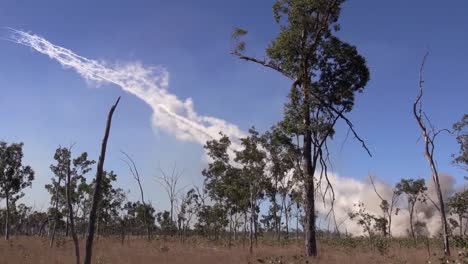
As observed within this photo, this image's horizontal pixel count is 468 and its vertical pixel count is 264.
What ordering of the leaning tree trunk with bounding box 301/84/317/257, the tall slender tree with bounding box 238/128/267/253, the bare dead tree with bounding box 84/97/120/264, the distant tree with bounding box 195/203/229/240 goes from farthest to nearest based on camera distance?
the distant tree with bounding box 195/203/229/240, the tall slender tree with bounding box 238/128/267/253, the leaning tree trunk with bounding box 301/84/317/257, the bare dead tree with bounding box 84/97/120/264

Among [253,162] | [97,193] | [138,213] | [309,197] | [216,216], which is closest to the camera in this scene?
[97,193]

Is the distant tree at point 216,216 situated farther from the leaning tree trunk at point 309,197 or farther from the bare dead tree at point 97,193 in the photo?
the bare dead tree at point 97,193

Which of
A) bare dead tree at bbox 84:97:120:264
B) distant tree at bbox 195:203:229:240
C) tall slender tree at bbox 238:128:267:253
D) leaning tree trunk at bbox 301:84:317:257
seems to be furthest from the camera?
distant tree at bbox 195:203:229:240

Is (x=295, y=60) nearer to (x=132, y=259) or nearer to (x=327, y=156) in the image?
(x=327, y=156)

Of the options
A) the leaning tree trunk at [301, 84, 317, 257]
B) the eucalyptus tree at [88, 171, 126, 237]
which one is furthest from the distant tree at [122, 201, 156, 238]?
the leaning tree trunk at [301, 84, 317, 257]

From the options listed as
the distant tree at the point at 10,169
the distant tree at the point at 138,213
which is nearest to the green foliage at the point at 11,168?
the distant tree at the point at 10,169

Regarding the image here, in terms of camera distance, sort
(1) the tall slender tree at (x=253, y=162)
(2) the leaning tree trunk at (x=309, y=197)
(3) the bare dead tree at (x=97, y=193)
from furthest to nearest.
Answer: (1) the tall slender tree at (x=253, y=162) → (2) the leaning tree trunk at (x=309, y=197) → (3) the bare dead tree at (x=97, y=193)

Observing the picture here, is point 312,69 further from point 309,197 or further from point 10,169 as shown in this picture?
point 10,169

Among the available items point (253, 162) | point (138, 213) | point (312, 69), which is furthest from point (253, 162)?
point (138, 213)

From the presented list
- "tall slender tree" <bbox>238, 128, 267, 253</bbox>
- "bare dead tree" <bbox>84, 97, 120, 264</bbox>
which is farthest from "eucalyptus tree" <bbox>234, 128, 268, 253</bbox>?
"bare dead tree" <bbox>84, 97, 120, 264</bbox>

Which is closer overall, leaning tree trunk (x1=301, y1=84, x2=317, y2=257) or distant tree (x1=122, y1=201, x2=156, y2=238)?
leaning tree trunk (x1=301, y1=84, x2=317, y2=257)

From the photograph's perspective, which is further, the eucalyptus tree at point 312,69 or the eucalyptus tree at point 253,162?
the eucalyptus tree at point 253,162

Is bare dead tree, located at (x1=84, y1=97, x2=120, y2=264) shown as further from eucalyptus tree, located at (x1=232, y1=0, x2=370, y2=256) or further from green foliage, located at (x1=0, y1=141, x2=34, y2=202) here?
green foliage, located at (x1=0, y1=141, x2=34, y2=202)

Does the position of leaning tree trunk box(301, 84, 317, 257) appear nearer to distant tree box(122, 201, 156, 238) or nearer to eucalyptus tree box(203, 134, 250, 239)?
eucalyptus tree box(203, 134, 250, 239)
